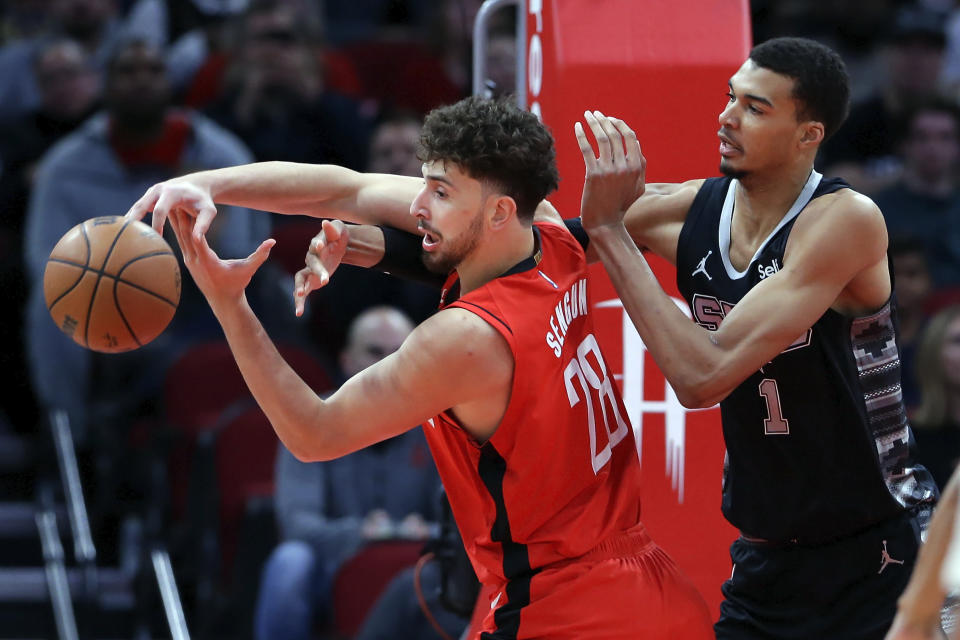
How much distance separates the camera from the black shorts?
3393 mm

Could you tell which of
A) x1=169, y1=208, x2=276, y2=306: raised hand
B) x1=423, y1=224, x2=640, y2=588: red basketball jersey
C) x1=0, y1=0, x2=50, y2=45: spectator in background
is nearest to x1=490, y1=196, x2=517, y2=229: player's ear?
x1=423, y1=224, x2=640, y2=588: red basketball jersey

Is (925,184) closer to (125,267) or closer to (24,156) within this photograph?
(24,156)

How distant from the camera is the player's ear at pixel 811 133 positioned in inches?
135

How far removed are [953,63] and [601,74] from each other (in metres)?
6.34

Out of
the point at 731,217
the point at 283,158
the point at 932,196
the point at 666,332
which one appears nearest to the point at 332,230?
the point at 666,332

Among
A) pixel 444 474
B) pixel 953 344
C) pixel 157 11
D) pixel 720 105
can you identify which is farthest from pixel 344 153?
pixel 444 474

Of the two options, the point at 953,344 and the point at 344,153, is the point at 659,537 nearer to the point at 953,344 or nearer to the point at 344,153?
the point at 953,344

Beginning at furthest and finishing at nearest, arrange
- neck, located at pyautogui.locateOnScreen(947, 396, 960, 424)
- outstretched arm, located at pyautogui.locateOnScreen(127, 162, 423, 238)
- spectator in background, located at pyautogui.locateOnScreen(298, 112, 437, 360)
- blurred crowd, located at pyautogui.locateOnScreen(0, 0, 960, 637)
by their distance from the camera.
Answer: spectator in background, located at pyautogui.locateOnScreen(298, 112, 437, 360) → blurred crowd, located at pyautogui.locateOnScreen(0, 0, 960, 637) → neck, located at pyautogui.locateOnScreen(947, 396, 960, 424) → outstretched arm, located at pyautogui.locateOnScreen(127, 162, 423, 238)

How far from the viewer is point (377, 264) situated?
12.3ft

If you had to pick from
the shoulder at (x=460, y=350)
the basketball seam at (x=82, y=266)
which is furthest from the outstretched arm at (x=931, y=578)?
the basketball seam at (x=82, y=266)

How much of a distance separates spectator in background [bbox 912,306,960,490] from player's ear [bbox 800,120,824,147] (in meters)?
2.96

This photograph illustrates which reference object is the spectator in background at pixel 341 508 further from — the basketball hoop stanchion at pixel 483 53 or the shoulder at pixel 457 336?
the shoulder at pixel 457 336

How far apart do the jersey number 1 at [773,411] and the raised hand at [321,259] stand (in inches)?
45.1

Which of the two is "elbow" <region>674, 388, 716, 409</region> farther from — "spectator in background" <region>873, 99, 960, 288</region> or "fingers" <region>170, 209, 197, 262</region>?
"spectator in background" <region>873, 99, 960, 288</region>
